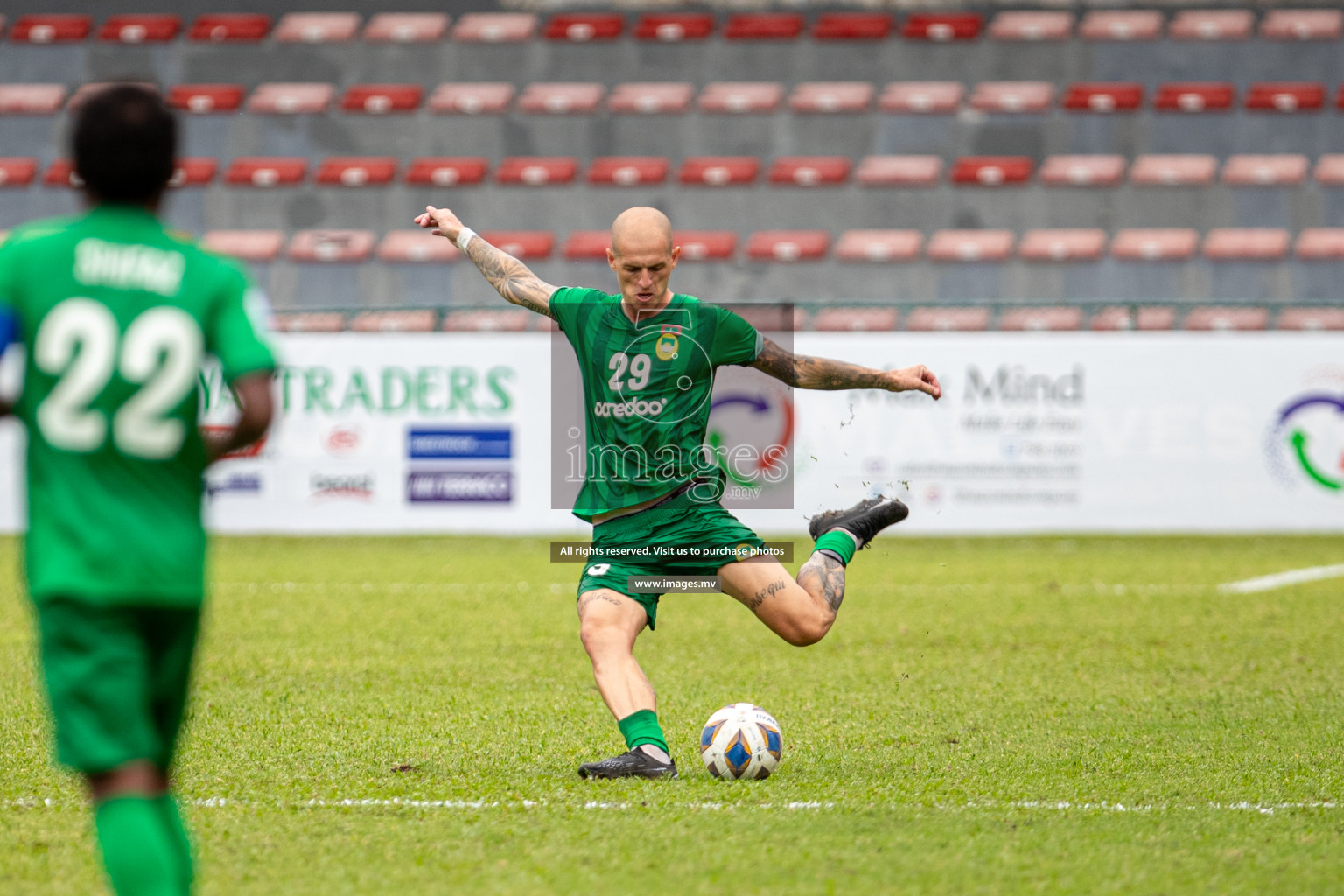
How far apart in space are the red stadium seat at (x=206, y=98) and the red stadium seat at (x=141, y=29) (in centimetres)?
96

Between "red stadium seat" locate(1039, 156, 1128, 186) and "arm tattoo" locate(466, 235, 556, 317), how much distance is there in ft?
44.9

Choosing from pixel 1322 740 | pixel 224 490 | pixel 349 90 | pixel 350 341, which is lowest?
pixel 1322 740

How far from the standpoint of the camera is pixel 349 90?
19.1m

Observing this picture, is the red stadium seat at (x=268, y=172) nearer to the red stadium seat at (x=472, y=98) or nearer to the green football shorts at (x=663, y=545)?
the red stadium seat at (x=472, y=98)

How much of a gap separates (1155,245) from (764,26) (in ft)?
18.8

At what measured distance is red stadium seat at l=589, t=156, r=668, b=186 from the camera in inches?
711

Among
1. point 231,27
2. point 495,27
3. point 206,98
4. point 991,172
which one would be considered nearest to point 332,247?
point 206,98

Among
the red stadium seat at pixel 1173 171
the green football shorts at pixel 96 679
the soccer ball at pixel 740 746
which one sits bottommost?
the soccer ball at pixel 740 746

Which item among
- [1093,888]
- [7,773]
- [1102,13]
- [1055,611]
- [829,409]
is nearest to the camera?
[1093,888]

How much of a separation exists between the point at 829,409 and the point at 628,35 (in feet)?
26.4

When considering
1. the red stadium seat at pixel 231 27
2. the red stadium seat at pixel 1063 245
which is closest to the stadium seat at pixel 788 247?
the red stadium seat at pixel 1063 245

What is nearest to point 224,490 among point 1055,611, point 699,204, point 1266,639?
point 699,204

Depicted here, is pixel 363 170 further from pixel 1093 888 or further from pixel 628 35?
pixel 1093 888

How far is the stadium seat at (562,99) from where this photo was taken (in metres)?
18.7
